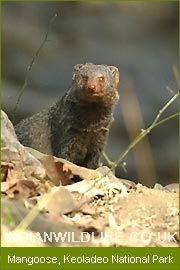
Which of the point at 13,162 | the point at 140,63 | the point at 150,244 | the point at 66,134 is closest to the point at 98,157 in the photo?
the point at 66,134

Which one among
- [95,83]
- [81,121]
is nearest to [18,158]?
[95,83]

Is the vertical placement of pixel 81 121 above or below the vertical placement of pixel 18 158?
above

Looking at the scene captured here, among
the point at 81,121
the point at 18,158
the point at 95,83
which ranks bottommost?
the point at 18,158

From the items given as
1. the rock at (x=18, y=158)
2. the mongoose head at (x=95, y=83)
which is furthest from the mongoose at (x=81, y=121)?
the rock at (x=18, y=158)

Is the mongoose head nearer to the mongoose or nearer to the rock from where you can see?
the mongoose

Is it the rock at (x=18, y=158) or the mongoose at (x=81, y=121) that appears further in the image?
the mongoose at (x=81, y=121)

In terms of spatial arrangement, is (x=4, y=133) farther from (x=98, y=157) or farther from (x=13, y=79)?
(x=13, y=79)

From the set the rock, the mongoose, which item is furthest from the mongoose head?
the rock

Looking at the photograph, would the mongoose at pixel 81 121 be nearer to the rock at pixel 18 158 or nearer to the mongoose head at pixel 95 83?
the mongoose head at pixel 95 83

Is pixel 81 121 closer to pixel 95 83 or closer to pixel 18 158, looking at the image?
pixel 95 83
